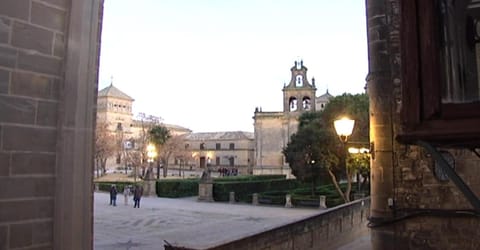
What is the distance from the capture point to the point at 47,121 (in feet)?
8.73

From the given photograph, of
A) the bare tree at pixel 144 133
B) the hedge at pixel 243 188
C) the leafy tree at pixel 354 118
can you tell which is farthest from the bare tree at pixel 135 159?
the leafy tree at pixel 354 118

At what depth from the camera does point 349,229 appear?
41.7 feet

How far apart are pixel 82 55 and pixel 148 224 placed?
14601mm

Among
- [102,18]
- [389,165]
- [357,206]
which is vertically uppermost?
[102,18]

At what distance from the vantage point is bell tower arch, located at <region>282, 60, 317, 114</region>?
45.5 meters

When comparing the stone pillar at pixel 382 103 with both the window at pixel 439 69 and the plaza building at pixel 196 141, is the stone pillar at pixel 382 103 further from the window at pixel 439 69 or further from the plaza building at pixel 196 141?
the plaza building at pixel 196 141

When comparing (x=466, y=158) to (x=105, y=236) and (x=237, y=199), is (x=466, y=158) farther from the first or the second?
(x=237, y=199)

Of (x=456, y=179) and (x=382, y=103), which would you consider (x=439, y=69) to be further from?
(x=382, y=103)

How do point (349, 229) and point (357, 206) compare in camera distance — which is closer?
point (349, 229)

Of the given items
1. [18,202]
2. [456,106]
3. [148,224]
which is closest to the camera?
[456,106]

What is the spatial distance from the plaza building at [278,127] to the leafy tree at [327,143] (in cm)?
2118

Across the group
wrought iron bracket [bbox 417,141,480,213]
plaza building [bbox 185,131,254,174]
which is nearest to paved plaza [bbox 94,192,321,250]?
wrought iron bracket [bbox 417,141,480,213]

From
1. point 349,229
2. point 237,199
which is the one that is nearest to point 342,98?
point 237,199

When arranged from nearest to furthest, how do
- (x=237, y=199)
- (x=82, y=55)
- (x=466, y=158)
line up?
(x=82, y=55)
(x=466, y=158)
(x=237, y=199)
